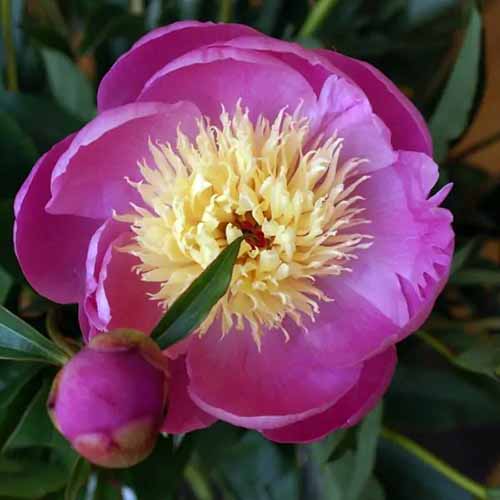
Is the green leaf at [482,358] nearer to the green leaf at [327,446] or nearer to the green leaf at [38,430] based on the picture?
the green leaf at [327,446]

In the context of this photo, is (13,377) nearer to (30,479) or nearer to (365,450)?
(30,479)

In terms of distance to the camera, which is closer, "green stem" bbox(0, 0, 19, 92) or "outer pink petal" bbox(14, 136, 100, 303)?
"outer pink petal" bbox(14, 136, 100, 303)

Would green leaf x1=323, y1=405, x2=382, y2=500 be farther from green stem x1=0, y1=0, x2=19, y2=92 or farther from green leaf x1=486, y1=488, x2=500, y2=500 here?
green stem x1=0, y1=0, x2=19, y2=92

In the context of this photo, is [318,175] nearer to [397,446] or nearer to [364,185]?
[364,185]

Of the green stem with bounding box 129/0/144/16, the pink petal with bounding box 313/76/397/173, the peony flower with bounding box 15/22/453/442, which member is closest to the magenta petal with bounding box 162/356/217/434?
the peony flower with bounding box 15/22/453/442

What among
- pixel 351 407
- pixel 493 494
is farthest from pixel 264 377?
pixel 493 494

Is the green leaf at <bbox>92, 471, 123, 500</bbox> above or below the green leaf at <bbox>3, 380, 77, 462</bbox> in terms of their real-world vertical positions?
below

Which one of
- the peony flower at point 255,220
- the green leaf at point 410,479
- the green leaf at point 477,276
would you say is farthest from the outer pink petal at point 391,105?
Answer: the green leaf at point 410,479

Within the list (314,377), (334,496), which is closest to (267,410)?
(314,377)
